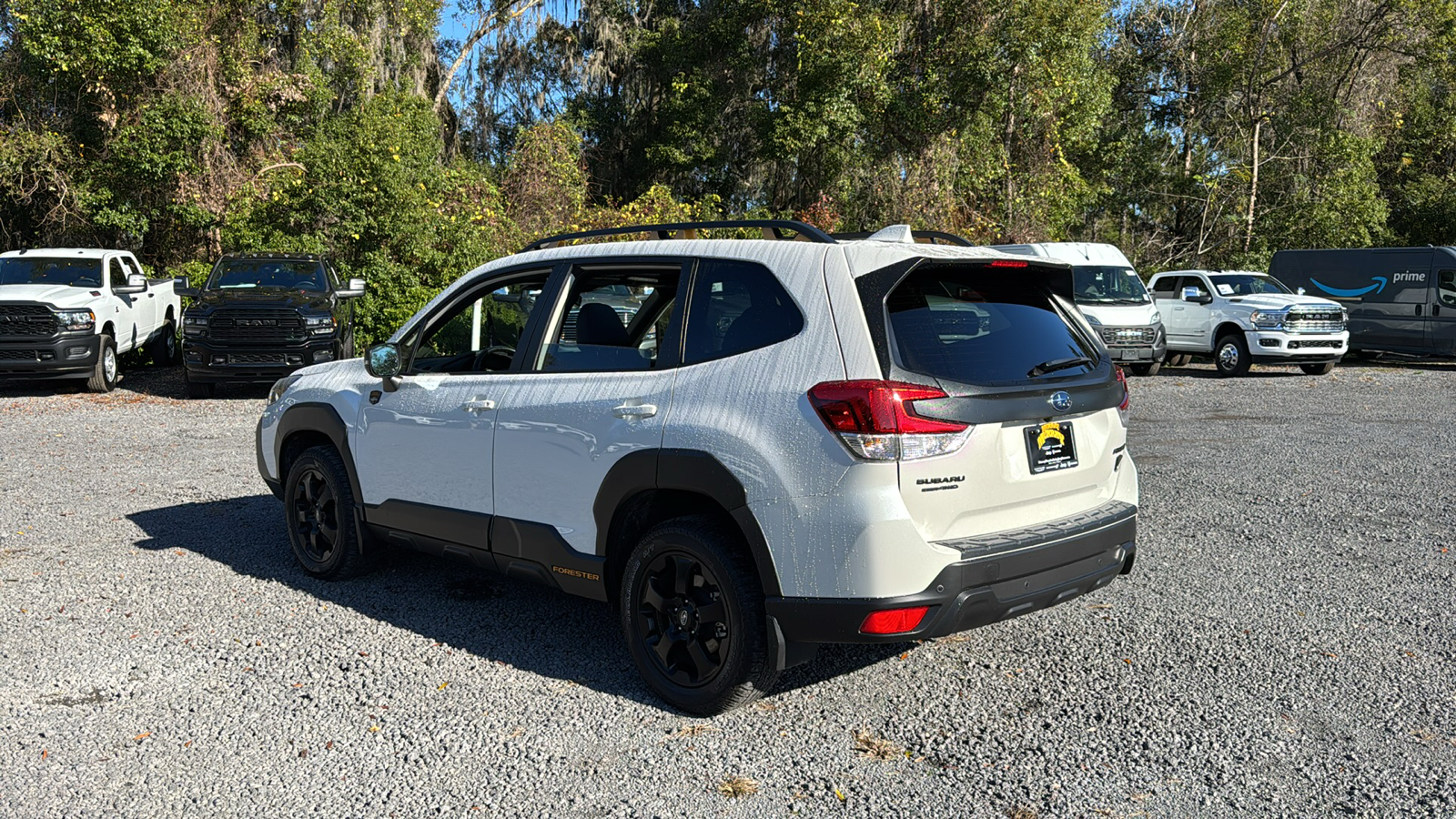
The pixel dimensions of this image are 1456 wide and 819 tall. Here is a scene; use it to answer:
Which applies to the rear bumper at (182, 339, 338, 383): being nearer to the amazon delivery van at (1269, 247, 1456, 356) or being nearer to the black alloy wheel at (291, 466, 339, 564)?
the black alloy wheel at (291, 466, 339, 564)

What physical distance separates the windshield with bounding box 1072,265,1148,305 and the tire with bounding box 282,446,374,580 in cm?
1506

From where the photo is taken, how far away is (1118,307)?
18.3m

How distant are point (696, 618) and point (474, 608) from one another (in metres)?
1.83

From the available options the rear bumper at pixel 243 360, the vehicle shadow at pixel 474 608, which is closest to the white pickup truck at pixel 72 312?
the rear bumper at pixel 243 360

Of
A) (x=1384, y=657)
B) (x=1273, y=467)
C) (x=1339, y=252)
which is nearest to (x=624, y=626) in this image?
(x=1384, y=657)

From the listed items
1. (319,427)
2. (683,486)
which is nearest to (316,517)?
(319,427)

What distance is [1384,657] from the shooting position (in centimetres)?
453

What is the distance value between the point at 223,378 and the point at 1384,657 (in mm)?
13956

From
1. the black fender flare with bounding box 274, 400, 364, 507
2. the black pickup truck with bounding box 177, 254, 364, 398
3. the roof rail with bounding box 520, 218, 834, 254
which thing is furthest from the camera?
the black pickup truck with bounding box 177, 254, 364, 398

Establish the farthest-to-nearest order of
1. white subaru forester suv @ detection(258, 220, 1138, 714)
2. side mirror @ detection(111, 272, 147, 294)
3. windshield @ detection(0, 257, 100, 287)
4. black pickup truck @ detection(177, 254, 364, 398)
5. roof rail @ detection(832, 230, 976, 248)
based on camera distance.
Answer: side mirror @ detection(111, 272, 147, 294)
windshield @ detection(0, 257, 100, 287)
black pickup truck @ detection(177, 254, 364, 398)
roof rail @ detection(832, 230, 976, 248)
white subaru forester suv @ detection(258, 220, 1138, 714)

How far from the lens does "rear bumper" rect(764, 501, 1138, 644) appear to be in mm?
3531

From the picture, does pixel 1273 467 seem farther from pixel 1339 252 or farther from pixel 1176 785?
pixel 1339 252

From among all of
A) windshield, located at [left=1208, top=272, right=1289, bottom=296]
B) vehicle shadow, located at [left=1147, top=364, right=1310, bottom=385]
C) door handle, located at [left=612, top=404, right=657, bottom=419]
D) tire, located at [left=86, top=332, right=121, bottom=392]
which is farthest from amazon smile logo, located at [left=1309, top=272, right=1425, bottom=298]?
tire, located at [left=86, top=332, right=121, bottom=392]

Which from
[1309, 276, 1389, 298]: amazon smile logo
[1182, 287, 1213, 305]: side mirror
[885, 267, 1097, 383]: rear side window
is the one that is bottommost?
[885, 267, 1097, 383]: rear side window
